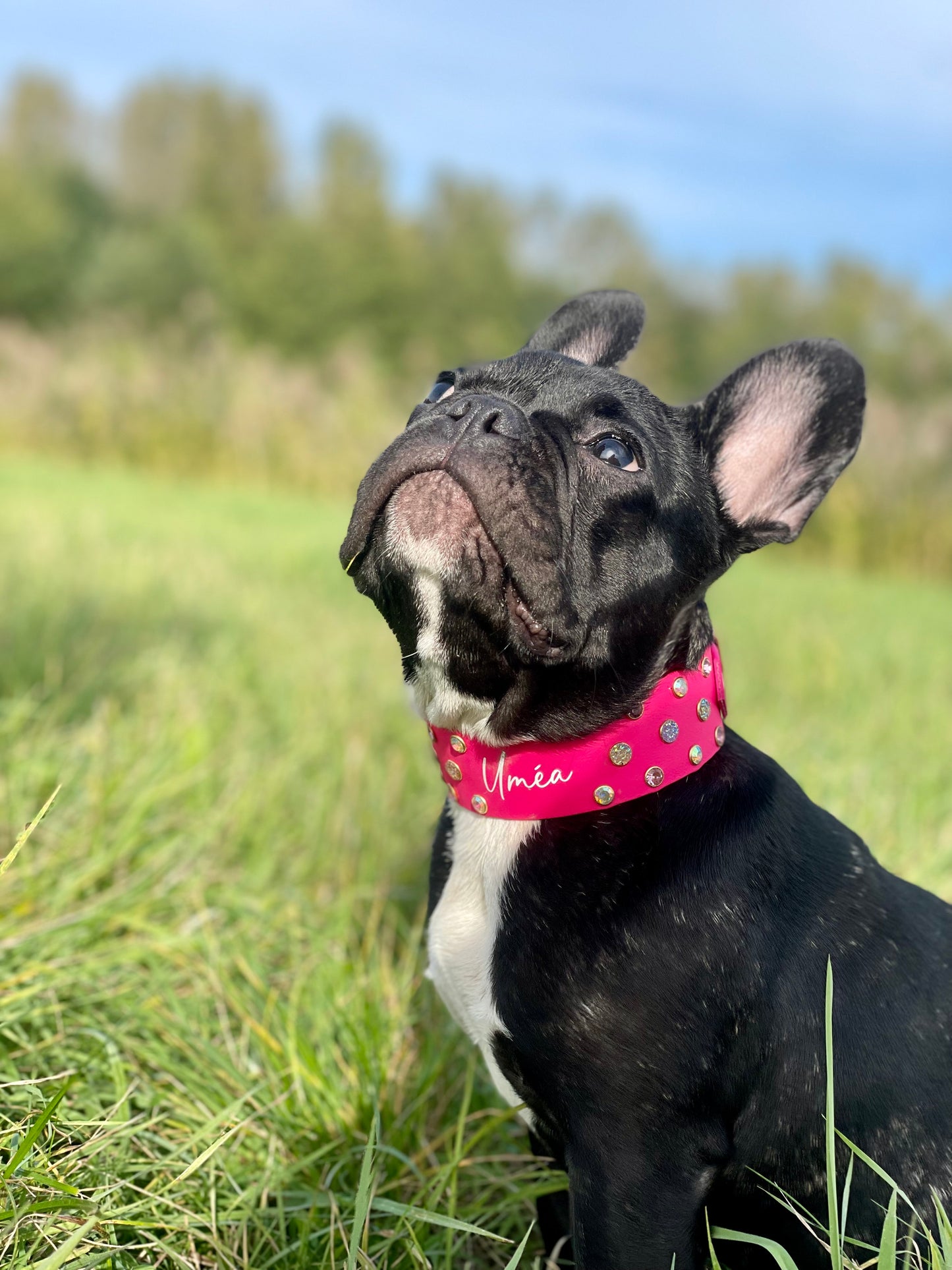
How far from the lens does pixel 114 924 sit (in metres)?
3.06

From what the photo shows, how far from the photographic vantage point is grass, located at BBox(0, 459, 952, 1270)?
2189 millimetres

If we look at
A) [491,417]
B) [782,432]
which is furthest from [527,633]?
[782,432]

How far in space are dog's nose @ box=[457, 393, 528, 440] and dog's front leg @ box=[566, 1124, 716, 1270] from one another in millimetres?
1243

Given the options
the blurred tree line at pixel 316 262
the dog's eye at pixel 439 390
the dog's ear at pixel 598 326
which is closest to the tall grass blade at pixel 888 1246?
the dog's eye at pixel 439 390

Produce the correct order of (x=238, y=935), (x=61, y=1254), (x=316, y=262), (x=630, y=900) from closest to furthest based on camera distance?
(x=61, y=1254) < (x=630, y=900) < (x=238, y=935) < (x=316, y=262)

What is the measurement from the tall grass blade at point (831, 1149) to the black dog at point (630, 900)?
0.31 feet

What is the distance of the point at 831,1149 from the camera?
1738 millimetres

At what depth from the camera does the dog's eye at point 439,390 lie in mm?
2338

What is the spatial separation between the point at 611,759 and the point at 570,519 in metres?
0.46

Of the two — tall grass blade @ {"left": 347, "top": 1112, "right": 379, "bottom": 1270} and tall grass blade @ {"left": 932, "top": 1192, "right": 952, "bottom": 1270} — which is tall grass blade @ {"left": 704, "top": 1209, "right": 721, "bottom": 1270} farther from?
tall grass blade @ {"left": 347, "top": 1112, "right": 379, "bottom": 1270}

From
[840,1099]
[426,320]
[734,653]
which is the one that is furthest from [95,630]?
[426,320]

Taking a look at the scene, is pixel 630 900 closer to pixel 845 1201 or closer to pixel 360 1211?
pixel 845 1201

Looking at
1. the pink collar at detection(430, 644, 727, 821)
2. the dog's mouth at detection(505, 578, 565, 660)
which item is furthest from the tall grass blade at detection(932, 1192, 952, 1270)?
the dog's mouth at detection(505, 578, 565, 660)

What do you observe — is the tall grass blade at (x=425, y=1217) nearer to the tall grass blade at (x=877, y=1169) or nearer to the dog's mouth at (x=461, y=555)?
the tall grass blade at (x=877, y=1169)
